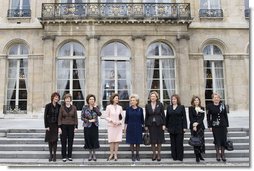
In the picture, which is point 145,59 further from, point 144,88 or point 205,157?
point 205,157

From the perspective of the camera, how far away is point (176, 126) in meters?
7.36

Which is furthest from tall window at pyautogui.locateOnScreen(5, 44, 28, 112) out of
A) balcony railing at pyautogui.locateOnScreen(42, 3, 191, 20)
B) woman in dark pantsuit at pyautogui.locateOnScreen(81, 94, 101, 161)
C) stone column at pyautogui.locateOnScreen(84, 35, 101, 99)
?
woman in dark pantsuit at pyautogui.locateOnScreen(81, 94, 101, 161)

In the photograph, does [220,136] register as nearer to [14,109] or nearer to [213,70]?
[213,70]

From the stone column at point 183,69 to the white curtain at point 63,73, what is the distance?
5.65 meters

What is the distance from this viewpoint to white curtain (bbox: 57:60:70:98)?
1591cm

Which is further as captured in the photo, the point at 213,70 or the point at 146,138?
the point at 213,70

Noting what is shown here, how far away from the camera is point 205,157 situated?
311 inches

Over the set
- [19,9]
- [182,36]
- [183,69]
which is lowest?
[183,69]

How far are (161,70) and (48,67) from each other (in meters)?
5.75

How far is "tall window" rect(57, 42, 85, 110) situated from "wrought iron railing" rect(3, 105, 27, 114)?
7.37 feet

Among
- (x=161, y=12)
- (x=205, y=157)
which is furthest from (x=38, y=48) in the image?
(x=205, y=157)

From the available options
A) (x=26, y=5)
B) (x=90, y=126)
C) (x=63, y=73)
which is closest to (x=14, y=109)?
(x=63, y=73)

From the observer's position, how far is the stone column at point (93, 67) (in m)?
15.5

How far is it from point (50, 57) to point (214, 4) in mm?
9456
